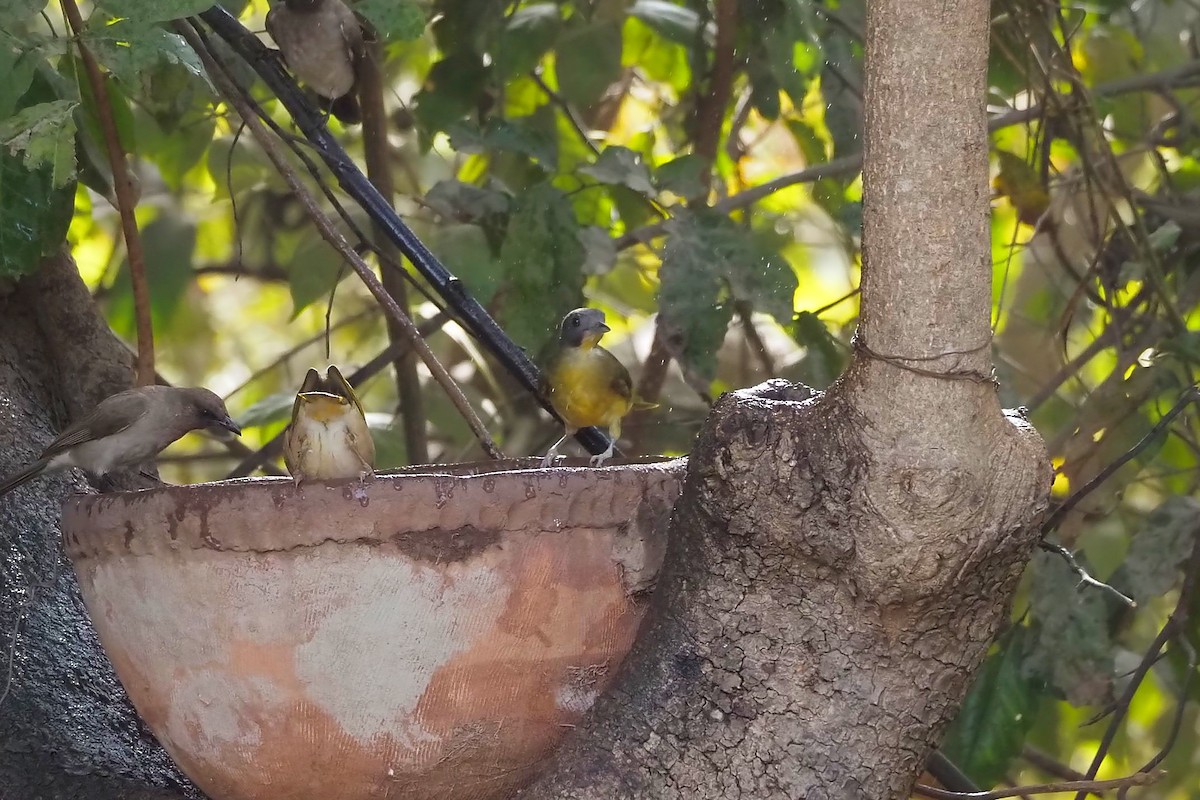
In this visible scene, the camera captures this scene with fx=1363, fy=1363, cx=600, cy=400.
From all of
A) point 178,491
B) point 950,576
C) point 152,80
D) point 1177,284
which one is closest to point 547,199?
point 152,80

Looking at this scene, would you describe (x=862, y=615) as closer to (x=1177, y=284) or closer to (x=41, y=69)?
(x=41, y=69)

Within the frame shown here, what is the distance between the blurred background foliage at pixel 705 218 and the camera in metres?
Result: 2.34

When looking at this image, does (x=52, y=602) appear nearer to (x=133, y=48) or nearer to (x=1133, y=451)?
(x=133, y=48)

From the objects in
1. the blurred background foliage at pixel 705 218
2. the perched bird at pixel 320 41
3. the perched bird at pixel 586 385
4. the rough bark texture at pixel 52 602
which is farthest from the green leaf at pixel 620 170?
the rough bark texture at pixel 52 602

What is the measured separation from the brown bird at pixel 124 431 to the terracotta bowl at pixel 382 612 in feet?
1.76

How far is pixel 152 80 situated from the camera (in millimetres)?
2434

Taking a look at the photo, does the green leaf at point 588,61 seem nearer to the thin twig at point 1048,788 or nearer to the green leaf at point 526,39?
the green leaf at point 526,39

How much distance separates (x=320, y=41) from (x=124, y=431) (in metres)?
1.14

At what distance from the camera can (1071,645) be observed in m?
2.47

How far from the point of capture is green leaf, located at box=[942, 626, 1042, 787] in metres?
2.41

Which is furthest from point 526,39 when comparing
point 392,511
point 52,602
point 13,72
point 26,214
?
point 392,511

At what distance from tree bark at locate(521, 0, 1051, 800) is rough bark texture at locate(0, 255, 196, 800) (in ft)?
2.17

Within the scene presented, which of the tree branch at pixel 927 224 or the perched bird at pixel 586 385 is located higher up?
the perched bird at pixel 586 385

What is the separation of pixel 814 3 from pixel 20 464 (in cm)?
180
